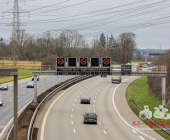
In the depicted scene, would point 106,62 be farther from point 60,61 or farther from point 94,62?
point 60,61

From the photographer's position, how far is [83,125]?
33.6 meters

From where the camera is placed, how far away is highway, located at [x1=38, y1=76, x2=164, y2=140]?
28406 mm

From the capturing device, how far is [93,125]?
34.0 metres

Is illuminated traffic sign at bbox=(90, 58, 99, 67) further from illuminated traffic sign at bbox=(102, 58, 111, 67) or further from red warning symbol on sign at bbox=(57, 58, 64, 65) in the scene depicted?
red warning symbol on sign at bbox=(57, 58, 64, 65)

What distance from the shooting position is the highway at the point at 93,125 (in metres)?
28.4

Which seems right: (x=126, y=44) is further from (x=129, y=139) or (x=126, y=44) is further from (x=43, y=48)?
(x=129, y=139)

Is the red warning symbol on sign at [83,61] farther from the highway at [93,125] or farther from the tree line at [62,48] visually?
the tree line at [62,48]

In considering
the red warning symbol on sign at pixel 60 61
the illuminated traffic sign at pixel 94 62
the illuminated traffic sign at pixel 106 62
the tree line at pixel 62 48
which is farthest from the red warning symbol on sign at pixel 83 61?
the tree line at pixel 62 48

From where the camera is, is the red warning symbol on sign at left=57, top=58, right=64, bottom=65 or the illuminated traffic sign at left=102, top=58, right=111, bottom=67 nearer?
the illuminated traffic sign at left=102, top=58, right=111, bottom=67

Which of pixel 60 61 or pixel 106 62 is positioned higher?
pixel 60 61

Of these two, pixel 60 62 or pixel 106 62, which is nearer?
pixel 106 62

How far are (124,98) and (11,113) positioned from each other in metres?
25.8

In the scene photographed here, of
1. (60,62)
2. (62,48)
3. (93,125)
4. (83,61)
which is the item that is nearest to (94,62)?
(83,61)

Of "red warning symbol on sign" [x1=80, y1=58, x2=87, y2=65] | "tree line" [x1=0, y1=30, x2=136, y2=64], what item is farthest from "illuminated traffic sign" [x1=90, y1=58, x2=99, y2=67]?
"tree line" [x1=0, y1=30, x2=136, y2=64]
